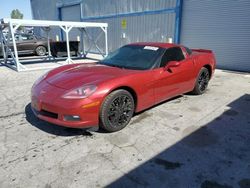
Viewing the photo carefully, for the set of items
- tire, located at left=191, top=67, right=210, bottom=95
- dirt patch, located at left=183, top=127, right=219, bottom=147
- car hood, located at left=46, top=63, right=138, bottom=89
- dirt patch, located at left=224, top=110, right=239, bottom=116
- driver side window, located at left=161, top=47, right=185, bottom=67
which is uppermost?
driver side window, located at left=161, top=47, right=185, bottom=67

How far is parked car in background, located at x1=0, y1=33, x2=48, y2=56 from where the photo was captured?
13.3 m

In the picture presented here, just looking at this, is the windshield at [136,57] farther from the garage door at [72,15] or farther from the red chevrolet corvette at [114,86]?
the garage door at [72,15]

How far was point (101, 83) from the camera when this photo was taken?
10.9 ft

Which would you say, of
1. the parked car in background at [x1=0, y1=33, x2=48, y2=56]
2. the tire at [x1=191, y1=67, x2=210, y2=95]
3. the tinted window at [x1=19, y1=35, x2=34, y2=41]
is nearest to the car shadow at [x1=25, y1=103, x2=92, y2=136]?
the tire at [x1=191, y1=67, x2=210, y2=95]

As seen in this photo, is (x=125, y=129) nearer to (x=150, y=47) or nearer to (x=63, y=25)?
(x=150, y=47)

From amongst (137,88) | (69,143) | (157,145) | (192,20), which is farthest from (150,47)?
(192,20)

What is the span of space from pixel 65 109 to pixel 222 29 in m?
8.79

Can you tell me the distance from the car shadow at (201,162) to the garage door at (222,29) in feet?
21.3

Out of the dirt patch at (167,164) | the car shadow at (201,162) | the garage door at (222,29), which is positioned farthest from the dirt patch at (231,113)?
the garage door at (222,29)

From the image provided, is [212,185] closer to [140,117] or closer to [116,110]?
[116,110]

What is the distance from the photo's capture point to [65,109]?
311cm

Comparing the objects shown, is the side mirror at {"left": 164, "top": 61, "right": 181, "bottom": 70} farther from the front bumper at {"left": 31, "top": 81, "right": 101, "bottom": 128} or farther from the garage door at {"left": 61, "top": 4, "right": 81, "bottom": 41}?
the garage door at {"left": 61, "top": 4, "right": 81, "bottom": 41}

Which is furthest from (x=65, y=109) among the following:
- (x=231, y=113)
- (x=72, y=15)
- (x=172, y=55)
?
(x=72, y=15)

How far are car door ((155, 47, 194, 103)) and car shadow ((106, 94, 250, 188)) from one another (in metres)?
0.91
